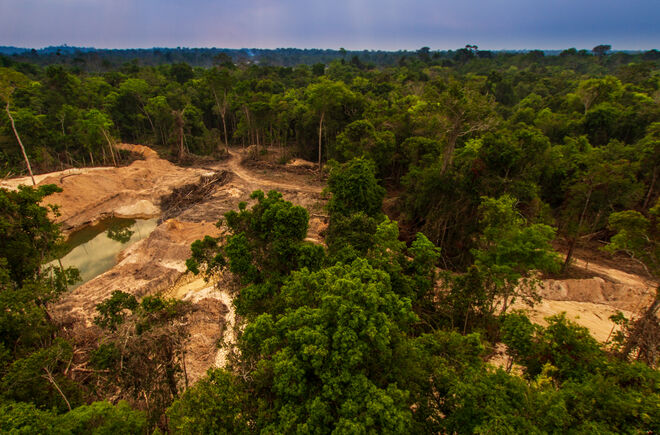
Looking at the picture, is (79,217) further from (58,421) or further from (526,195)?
(526,195)

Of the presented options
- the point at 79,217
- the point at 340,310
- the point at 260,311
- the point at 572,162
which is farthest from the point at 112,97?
the point at 572,162

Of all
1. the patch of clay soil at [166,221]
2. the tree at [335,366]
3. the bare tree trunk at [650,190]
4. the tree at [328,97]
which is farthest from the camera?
the tree at [328,97]

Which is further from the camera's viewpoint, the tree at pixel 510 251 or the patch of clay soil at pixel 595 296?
the patch of clay soil at pixel 595 296

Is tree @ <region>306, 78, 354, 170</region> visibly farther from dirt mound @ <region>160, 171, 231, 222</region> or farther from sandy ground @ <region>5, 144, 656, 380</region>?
dirt mound @ <region>160, 171, 231, 222</region>

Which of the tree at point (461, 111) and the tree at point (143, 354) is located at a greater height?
the tree at point (461, 111)

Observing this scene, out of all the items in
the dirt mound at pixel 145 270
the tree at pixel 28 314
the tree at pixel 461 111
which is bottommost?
the dirt mound at pixel 145 270

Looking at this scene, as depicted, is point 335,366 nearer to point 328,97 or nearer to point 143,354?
point 143,354

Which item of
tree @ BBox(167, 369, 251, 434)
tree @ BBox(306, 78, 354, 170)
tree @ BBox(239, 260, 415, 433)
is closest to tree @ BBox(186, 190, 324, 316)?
tree @ BBox(239, 260, 415, 433)

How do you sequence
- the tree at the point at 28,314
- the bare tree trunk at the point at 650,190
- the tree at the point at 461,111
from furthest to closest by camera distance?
1. the bare tree trunk at the point at 650,190
2. the tree at the point at 461,111
3. the tree at the point at 28,314

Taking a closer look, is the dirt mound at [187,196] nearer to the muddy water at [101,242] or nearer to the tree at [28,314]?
the muddy water at [101,242]

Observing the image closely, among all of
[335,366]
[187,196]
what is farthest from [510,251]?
[187,196]

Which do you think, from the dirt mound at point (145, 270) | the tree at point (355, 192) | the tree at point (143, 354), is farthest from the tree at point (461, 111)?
the dirt mound at point (145, 270)
